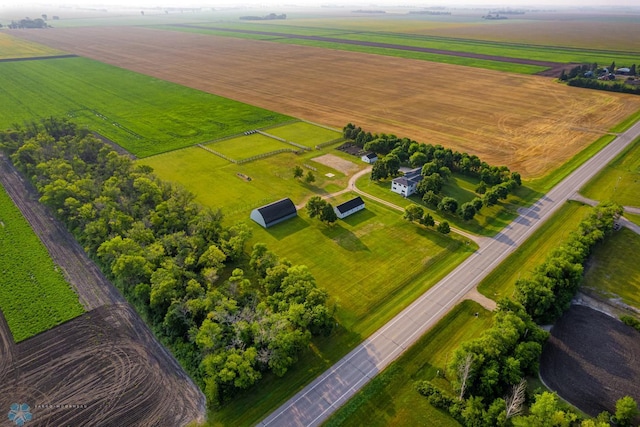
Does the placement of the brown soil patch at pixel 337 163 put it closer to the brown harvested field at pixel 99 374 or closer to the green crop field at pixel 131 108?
the green crop field at pixel 131 108

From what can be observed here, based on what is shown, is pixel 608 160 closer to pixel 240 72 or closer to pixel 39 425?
pixel 39 425

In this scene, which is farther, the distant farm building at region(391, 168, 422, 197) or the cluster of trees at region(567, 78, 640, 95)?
the cluster of trees at region(567, 78, 640, 95)

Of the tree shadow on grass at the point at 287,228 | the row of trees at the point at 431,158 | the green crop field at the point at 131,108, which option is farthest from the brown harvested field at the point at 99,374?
the green crop field at the point at 131,108

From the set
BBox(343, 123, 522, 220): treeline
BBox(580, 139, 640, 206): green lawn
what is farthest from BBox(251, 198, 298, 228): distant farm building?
BBox(580, 139, 640, 206): green lawn

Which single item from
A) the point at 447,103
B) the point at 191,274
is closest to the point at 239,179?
the point at 191,274

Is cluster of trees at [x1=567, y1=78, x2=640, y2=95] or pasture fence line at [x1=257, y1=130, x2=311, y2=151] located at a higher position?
cluster of trees at [x1=567, y1=78, x2=640, y2=95]

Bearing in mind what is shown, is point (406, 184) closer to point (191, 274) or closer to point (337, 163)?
point (337, 163)

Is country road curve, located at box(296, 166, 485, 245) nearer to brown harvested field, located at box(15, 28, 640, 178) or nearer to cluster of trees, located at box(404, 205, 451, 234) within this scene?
cluster of trees, located at box(404, 205, 451, 234)

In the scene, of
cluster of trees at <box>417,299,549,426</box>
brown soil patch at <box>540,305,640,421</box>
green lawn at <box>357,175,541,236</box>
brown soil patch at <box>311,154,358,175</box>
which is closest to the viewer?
cluster of trees at <box>417,299,549,426</box>

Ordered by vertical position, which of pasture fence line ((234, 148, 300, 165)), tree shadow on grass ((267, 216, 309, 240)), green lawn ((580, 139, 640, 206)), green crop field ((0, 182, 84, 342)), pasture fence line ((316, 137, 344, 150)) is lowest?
green crop field ((0, 182, 84, 342))
